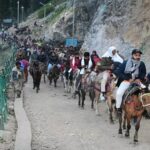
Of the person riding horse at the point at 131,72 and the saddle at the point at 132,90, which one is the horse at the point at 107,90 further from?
the saddle at the point at 132,90

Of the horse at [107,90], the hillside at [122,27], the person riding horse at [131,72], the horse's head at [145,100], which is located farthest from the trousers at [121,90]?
the hillside at [122,27]

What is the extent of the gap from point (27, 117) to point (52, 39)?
59.1m

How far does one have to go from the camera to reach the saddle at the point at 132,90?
16.4 m

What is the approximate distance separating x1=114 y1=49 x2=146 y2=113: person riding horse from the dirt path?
47.8 inches

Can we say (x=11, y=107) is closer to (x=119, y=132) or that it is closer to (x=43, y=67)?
(x=119, y=132)

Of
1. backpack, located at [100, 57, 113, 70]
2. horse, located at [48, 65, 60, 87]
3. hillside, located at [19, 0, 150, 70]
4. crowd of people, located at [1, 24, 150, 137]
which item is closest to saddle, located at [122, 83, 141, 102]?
crowd of people, located at [1, 24, 150, 137]

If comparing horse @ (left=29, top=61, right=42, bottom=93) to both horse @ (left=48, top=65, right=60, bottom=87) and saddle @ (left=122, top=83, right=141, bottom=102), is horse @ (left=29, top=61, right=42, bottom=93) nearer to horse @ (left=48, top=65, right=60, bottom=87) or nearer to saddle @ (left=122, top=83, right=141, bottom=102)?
horse @ (left=48, top=65, right=60, bottom=87)

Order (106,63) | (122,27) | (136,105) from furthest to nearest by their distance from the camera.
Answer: (122,27)
(106,63)
(136,105)

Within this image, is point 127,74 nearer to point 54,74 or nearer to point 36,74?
point 36,74

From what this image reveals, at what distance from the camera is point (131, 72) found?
1698cm

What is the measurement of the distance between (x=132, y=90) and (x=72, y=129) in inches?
121

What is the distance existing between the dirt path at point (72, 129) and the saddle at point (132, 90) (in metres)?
1.19

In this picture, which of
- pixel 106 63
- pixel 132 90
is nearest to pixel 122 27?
pixel 106 63

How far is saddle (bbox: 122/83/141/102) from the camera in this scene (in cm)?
1638
